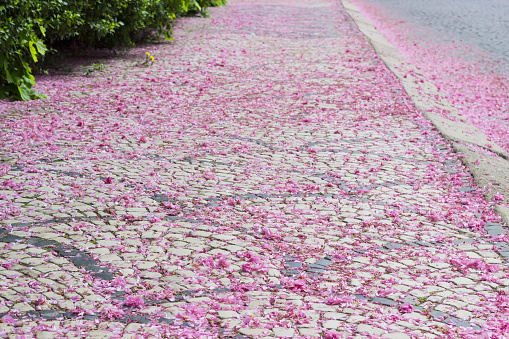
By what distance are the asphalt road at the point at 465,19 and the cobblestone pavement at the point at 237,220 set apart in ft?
19.8

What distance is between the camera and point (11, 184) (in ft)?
14.9

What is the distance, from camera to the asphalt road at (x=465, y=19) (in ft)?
42.0

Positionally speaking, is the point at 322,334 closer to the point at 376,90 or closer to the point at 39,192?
the point at 39,192

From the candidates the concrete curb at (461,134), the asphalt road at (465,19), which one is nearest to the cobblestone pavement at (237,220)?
the concrete curb at (461,134)

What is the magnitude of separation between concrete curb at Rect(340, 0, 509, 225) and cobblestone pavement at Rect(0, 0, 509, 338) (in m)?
0.13

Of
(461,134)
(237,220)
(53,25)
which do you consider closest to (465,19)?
(461,134)

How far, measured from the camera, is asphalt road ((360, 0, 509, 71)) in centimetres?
1279

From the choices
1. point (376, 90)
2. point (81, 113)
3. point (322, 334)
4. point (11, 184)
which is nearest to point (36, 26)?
point (81, 113)

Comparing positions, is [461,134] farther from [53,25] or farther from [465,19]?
[465,19]

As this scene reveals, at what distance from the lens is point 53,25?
24.6 feet

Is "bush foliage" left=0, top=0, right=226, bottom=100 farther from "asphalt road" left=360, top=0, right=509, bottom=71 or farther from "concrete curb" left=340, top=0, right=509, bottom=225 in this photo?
"asphalt road" left=360, top=0, right=509, bottom=71

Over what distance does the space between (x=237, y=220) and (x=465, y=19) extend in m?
13.9

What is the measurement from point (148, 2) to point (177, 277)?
22.5 feet

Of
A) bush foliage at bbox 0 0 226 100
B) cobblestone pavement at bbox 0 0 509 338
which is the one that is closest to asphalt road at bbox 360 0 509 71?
cobblestone pavement at bbox 0 0 509 338
